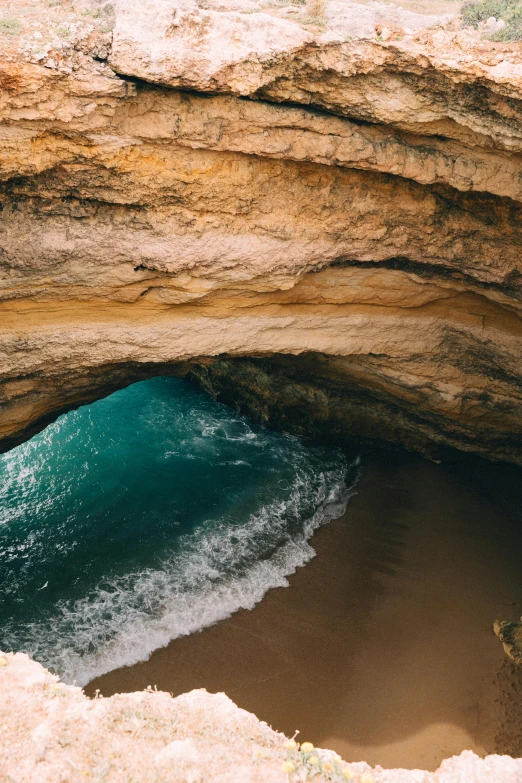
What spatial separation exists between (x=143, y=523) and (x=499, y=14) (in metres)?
8.21

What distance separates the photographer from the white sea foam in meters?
7.02

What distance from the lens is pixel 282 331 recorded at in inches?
300

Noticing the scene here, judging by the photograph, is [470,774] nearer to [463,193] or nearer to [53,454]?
→ [463,193]

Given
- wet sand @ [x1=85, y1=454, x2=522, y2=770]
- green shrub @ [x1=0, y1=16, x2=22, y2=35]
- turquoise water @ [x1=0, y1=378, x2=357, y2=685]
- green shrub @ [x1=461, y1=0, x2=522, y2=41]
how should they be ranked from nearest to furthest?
green shrub @ [x1=0, y1=16, x2=22, y2=35]
green shrub @ [x1=461, y1=0, x2=522, y2=41]
wet sand @ [x1=85, y1=454, x2=522, y2=770]
turquoise water @ [x1=0, y1=378, x2=357, y2=685]

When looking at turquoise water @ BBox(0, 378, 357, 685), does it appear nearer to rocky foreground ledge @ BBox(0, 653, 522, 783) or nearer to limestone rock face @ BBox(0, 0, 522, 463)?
limestone rock face @ BBox(0, 0, 522, 463)

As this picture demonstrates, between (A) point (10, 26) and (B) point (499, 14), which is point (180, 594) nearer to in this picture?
(A) point (10, 26)

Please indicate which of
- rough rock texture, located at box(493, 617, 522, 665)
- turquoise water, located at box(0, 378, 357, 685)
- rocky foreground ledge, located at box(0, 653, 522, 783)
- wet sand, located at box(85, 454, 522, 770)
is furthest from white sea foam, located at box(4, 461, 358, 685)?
rocky foreground ledge, located at box(0, 653, 522, 783)

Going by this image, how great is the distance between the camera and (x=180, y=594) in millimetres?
7848

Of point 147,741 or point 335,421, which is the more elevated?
point 147,741

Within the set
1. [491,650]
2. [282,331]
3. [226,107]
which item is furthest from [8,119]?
[491,650]

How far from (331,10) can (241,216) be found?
212cm

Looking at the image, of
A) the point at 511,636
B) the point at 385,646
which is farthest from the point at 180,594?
the point at 511,636

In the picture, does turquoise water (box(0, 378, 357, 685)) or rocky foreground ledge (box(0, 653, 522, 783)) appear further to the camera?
turquoise water (box(0, 378, 357, 685))

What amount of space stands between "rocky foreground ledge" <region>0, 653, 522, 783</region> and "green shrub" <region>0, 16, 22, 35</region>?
194 inches
